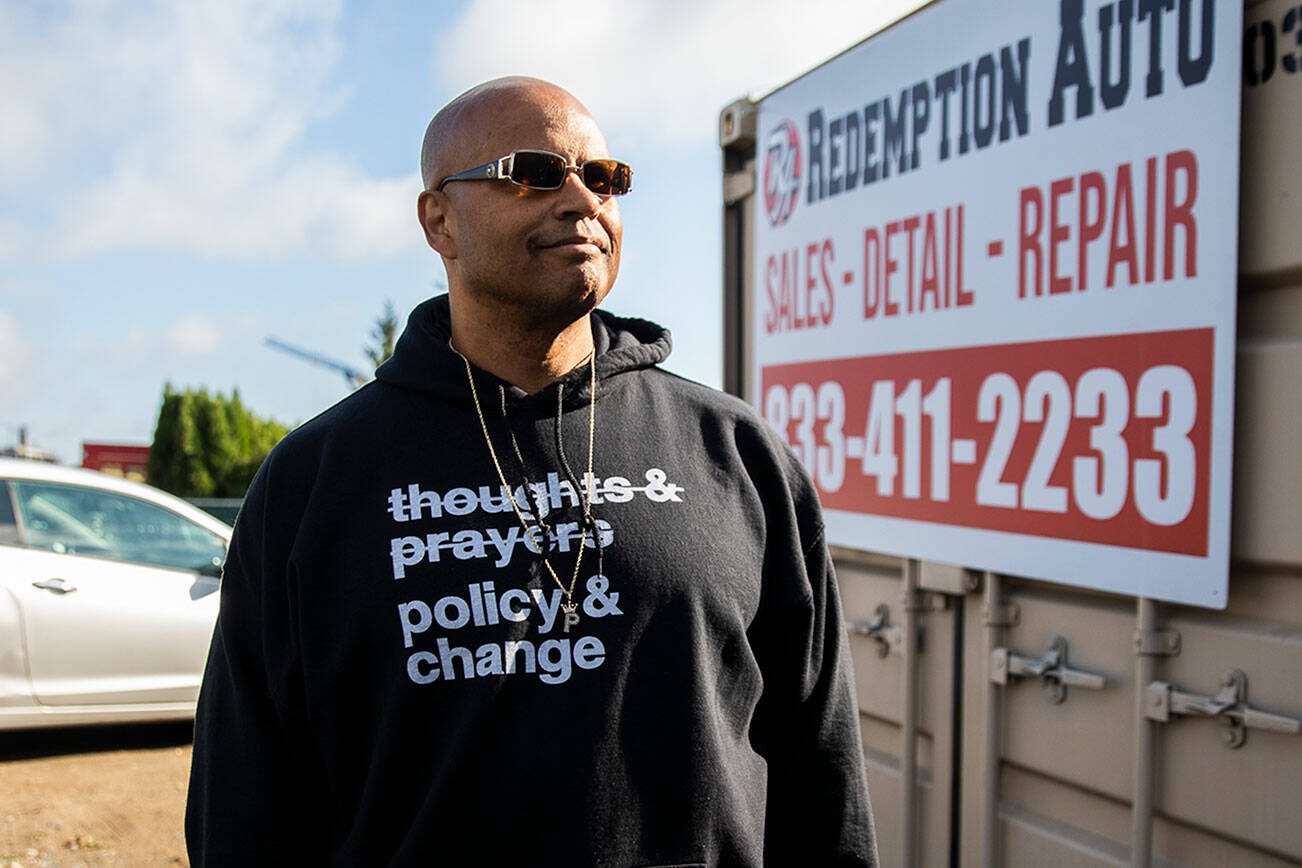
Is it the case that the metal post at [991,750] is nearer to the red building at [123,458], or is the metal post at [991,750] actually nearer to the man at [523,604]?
the man at [523,604]

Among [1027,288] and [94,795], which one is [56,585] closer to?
[94,795]

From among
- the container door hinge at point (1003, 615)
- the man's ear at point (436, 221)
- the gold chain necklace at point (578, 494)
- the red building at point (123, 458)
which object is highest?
the man's ear at point (436, 221)

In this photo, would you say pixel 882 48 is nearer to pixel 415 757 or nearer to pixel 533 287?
pixel 533 287

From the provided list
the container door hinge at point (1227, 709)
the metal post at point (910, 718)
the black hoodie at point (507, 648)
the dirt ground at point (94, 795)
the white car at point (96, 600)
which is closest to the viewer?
the black hoodie at point (507, 648)

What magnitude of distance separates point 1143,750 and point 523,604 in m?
1.26

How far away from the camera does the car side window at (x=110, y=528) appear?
5.61m

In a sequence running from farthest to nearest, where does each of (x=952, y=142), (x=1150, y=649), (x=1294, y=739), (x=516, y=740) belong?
(x=952, y=142), (x=1150, y=649), (x=1294, y=739), (x=516, y=740)

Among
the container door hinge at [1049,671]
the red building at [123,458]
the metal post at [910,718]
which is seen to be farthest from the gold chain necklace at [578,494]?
the red building at [123,458]

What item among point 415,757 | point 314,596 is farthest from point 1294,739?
point 314,596

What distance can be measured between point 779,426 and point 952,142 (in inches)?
41.3

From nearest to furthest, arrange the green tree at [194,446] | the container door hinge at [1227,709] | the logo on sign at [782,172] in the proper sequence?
the container door hinge at [1227,709]
the logo on sign at [782,172]
the green tree at [194,446]

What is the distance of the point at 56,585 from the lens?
215 inches

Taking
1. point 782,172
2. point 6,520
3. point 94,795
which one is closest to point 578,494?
point 782,172

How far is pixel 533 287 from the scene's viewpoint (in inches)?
61.6
